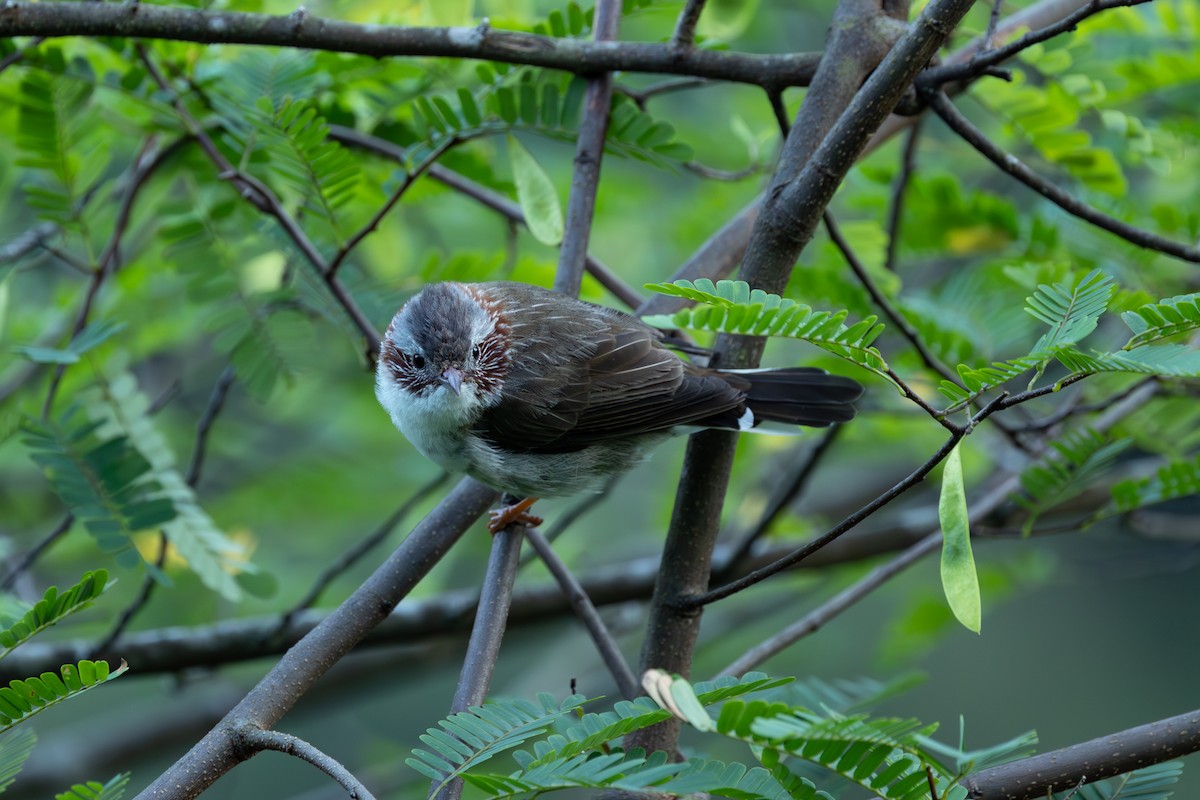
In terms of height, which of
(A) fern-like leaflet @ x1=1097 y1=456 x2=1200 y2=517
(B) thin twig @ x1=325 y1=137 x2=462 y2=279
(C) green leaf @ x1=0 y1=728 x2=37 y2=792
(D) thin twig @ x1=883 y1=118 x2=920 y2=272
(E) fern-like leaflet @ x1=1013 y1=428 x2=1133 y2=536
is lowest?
(C) green leaf @ x1=0 y1=728 x2=37 y2=792

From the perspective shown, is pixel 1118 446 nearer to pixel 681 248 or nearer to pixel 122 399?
pixel 681 248

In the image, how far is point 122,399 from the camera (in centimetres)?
307

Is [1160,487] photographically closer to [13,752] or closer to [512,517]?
[512,517]

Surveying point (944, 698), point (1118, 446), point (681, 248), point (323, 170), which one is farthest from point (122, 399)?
point (944, 698)

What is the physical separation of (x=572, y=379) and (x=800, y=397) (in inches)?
26.6

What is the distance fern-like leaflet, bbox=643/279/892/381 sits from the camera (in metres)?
1.56

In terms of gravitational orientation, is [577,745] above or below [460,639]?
below

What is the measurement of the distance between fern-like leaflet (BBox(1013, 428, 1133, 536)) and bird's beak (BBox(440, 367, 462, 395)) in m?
1.62

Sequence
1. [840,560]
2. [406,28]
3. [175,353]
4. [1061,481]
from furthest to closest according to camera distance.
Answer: [175,353] < [840,560] < [1061,481] < [406,28]

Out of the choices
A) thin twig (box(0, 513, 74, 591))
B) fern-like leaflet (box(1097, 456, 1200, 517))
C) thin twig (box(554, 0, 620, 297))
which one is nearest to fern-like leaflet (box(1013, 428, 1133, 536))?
fern-like leaflet (box(1097, 456, 1200, 517))

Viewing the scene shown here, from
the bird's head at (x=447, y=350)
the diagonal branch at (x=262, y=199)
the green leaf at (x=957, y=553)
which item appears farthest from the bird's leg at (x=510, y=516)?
the green leaf at (x=957, y=553)

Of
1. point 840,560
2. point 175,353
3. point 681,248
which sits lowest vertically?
point 840,560

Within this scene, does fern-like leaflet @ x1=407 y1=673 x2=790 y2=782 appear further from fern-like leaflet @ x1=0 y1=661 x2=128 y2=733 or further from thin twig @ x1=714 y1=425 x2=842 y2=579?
thin twig @ x1=714 y1=425 x2=842 y2=579

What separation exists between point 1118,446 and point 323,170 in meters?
2.19
